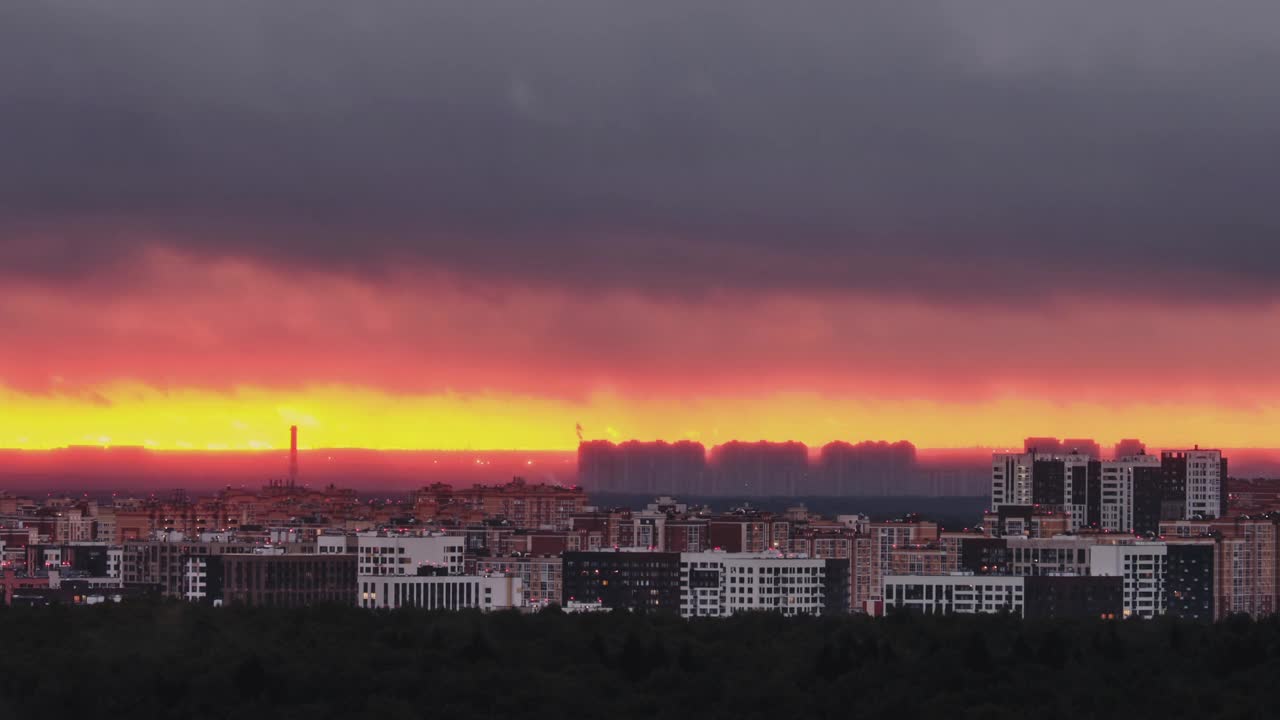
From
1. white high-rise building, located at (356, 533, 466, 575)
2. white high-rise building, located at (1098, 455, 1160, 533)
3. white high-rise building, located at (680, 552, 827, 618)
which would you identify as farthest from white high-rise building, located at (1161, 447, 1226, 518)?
white high-rise building, located at (356, 533, 466, 575)

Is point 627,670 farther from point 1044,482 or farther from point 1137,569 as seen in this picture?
point 1044,482

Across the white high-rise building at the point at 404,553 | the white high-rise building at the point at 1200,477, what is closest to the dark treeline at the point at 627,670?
the white high-rise building at the point at 404,553

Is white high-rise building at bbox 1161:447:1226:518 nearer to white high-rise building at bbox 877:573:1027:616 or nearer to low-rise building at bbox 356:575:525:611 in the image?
white high-rise building at bbox 877:573:1027:616

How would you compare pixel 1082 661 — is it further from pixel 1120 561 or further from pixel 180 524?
pixel 180 524

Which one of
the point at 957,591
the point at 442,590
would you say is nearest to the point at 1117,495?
the point at 957,591

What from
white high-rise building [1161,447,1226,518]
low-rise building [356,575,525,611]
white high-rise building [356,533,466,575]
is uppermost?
white high-rise building [1161,447,1226,518]

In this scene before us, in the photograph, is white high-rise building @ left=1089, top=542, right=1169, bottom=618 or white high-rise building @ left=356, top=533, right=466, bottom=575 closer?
white high-rise building @ left=356, top=533, right=466, bottom=575

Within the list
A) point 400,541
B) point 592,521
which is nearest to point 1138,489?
point 592,521

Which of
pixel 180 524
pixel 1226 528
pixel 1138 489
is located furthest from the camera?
pixel 180 524
